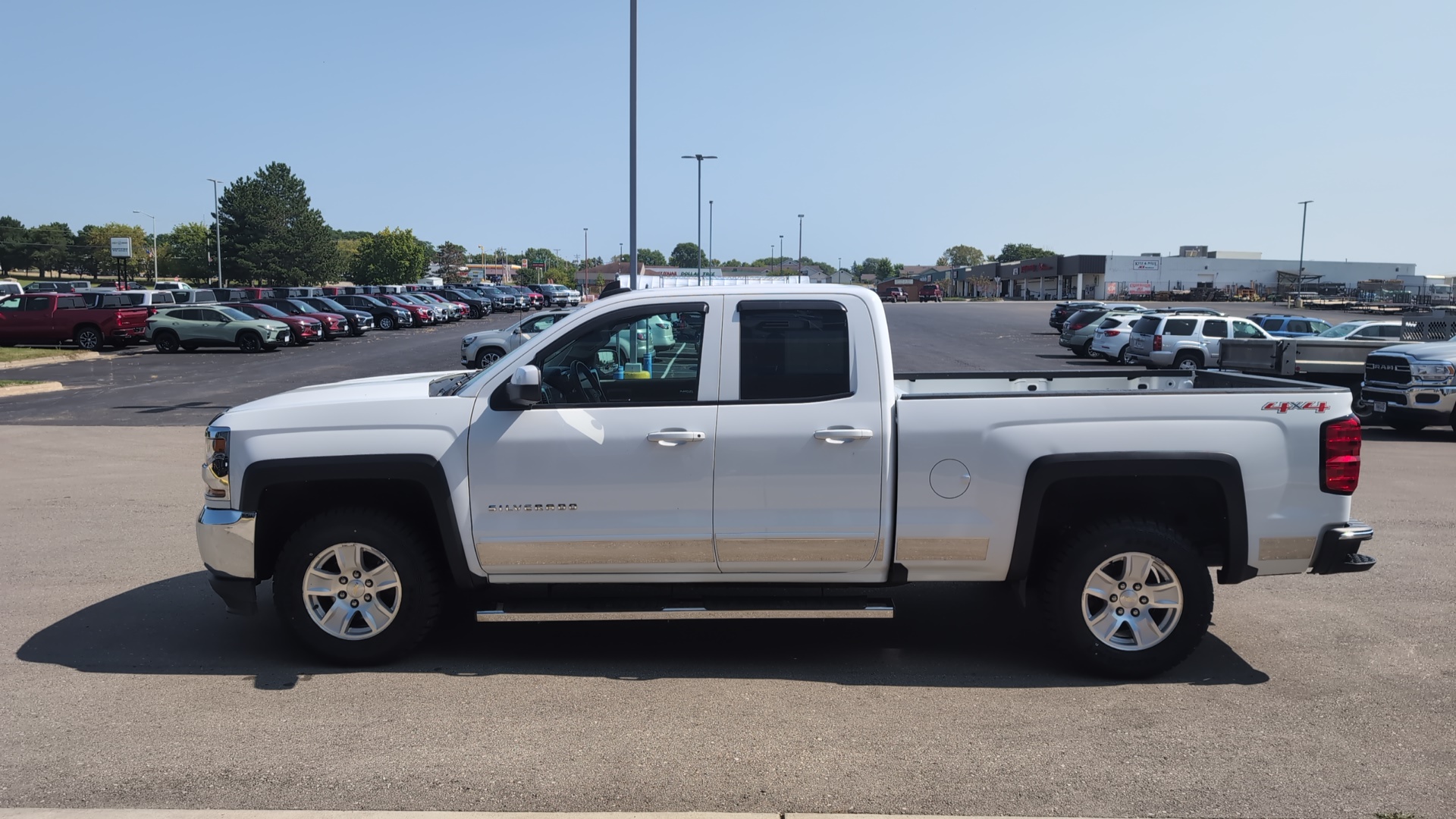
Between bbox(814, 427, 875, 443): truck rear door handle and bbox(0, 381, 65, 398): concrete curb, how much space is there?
21148mm

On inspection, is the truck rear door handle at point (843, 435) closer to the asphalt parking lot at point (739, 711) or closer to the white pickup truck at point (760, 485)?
the white pickup truck at point (760, 485)

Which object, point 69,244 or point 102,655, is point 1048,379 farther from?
point 69,244

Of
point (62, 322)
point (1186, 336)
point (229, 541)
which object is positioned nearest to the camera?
point (229, 541)

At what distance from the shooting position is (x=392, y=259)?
5404 inches

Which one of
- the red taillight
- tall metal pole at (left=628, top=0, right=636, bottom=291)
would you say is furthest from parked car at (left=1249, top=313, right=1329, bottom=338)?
the red taillight

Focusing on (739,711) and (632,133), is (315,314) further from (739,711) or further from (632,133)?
(739,711)

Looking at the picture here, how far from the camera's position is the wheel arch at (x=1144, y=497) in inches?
198

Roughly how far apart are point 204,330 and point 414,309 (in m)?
16.2

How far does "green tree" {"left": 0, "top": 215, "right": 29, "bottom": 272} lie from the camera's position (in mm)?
134000

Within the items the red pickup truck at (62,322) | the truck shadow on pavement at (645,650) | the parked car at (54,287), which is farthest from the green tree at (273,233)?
the truck shadow on pavement at (645,650)

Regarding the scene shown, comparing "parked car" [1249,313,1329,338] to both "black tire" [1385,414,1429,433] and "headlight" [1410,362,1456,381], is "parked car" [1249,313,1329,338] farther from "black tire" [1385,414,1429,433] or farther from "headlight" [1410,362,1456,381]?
"headlight" [1410,362,1456,381]

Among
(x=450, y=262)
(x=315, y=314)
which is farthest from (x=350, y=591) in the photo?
(x=450, y=262)

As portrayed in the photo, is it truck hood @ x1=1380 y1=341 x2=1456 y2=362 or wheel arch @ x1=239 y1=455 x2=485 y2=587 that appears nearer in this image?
wheel arch @ x1=239 y1=455 x2=485 y2=587

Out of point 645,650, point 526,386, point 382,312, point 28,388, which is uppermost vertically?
point 526,386
